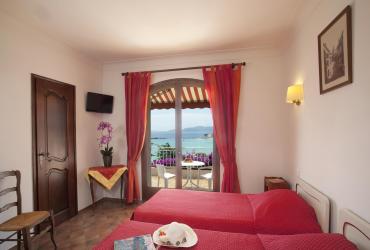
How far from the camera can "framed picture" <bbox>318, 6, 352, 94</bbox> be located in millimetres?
1452

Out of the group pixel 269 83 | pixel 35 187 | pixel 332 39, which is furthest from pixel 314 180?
pixel 35 187

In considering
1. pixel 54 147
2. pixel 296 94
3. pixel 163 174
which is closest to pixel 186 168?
pixel 163 174

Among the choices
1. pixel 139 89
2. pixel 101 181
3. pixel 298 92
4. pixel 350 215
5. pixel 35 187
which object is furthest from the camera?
pixel 139 89

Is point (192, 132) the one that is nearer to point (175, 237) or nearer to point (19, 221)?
point (175, 237)

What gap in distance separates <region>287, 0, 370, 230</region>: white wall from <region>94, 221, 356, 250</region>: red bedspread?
0.28 meters

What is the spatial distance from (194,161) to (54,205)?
94.9 inches

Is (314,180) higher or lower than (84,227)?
higher

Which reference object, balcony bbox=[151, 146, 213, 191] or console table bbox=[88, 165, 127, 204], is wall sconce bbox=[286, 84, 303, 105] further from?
console table bbox=[88, 165, 127, 204]

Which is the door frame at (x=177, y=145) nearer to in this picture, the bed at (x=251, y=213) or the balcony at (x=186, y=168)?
the balcony at (x=186, y=168)

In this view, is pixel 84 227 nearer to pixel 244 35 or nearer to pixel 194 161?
pixel 194 161

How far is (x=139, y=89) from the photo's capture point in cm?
395

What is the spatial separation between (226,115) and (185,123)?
0.83 meters

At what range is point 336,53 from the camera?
1.64 m

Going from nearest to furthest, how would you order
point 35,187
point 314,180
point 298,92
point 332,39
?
point 332,39, point 314,180, point 298,92, point 35,187
